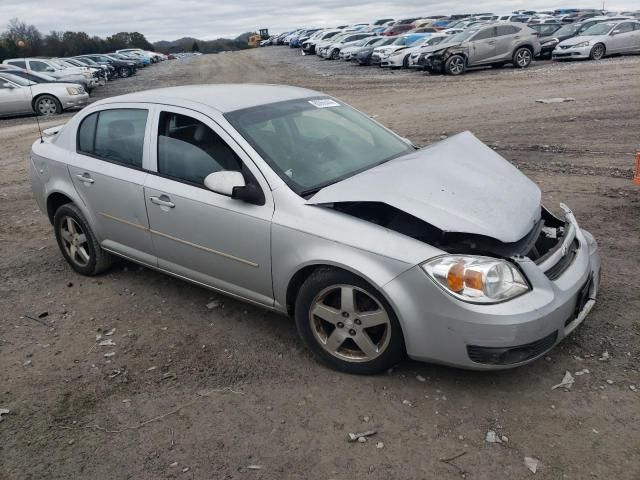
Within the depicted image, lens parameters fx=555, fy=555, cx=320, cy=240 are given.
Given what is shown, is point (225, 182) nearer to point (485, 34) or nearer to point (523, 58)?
point (485, 34)

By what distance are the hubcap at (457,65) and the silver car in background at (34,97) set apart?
12663 millimetres

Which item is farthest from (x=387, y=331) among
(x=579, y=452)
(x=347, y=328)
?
(x=579, y=452)

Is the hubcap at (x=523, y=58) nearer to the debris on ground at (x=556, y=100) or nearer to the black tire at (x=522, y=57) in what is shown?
the black tire at (x=522, y=57)

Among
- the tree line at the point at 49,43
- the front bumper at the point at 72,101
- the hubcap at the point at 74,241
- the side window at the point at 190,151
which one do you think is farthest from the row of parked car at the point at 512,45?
the tree line at the point at 49,43

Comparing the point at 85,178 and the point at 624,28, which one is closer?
the point at 85,178

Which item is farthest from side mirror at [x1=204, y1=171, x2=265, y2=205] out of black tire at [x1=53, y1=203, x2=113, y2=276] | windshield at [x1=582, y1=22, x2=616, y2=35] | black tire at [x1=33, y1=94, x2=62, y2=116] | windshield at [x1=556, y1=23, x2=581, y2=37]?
windshield at [x1=556, y1=23, x2=581, y2=37]

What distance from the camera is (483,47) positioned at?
19.8 meters

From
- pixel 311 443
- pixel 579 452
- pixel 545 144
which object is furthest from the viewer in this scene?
pixel 545 144

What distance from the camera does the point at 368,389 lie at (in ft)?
10.5

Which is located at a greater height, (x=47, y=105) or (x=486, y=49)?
(x=486, y=49)

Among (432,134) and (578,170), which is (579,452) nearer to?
(578,170)

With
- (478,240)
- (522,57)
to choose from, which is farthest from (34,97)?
(478,240)

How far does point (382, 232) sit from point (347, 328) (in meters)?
0.61

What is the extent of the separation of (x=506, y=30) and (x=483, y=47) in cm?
124
